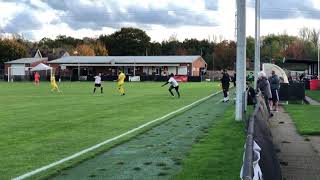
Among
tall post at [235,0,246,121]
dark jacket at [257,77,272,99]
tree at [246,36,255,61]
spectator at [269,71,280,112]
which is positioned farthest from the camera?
tree at [246,36,255,61]

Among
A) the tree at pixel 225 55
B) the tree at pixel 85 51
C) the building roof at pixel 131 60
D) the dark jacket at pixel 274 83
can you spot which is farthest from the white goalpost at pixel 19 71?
the dark jacket at pixel 274 83

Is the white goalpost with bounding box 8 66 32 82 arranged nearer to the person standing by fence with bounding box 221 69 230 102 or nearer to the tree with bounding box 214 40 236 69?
the tree with bounding box 214 40 236 69

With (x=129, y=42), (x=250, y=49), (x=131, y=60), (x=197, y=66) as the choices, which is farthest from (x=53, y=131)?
(x=129, y=42)

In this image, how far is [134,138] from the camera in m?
14.6

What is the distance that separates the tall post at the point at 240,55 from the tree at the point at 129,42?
378 feet

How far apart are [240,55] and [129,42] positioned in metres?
118

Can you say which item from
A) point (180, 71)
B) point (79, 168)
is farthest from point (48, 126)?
point (180, 71)

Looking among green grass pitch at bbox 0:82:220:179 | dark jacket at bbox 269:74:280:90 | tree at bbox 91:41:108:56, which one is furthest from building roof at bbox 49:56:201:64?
green grass pitch at bbox 0:82:220:179

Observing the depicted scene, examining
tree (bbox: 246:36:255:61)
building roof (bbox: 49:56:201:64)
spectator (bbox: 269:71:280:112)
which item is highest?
tree (bbox: 246:36:255:61)

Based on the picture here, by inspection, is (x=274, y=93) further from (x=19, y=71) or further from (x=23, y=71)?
(x=19, y=71)

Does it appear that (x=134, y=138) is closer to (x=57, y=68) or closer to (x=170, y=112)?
(x=170, y=112)

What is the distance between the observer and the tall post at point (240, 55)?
19.2 m

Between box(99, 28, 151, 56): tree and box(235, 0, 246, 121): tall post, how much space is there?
4540 inches

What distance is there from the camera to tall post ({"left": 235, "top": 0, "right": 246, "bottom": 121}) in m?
19.2
